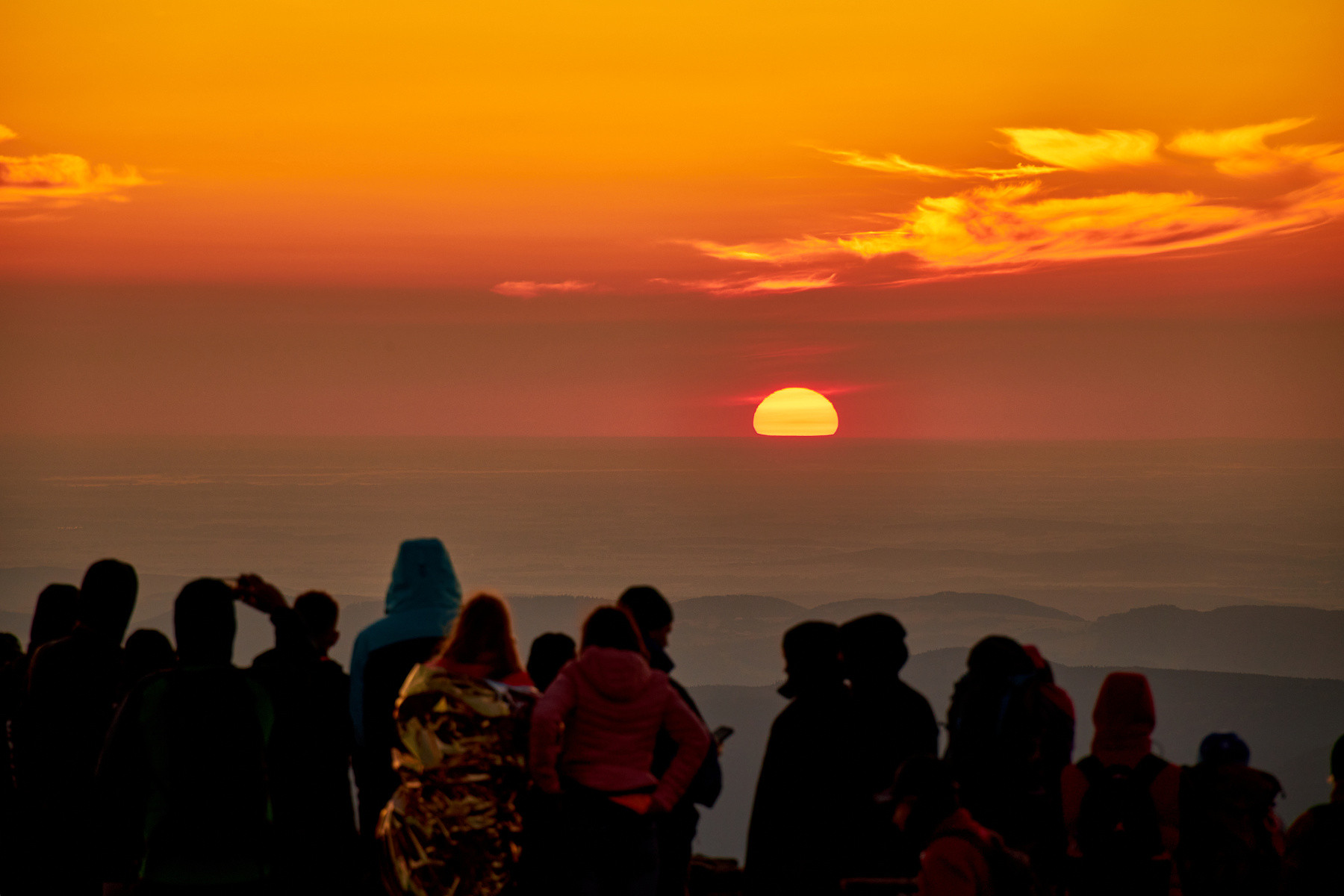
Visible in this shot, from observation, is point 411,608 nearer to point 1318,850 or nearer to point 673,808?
point 673,808

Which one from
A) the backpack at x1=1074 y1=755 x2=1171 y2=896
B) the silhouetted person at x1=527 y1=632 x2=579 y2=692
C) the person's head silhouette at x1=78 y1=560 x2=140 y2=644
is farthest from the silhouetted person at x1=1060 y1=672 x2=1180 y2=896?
the person's head silhouette at x1=78 y1=560 x2=140 y2=644

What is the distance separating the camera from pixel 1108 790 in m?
4.82

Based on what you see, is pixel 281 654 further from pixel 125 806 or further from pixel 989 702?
pixel 989 702

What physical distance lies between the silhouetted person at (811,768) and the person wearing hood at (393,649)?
1416 mm

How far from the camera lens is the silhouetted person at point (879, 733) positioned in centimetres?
479

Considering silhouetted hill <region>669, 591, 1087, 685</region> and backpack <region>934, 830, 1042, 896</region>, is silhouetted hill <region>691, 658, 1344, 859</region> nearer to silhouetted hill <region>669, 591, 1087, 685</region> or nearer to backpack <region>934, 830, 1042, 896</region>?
silhouetted hill <region>669, 591, 1087, 685</region>

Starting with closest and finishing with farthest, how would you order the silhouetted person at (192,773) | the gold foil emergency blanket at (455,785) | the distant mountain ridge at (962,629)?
the silhouetted person at (192,773) < the gold foil emergency blanket at (455,785) < the distant mountain ridge at (962,629)

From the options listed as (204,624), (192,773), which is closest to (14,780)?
(192,773)

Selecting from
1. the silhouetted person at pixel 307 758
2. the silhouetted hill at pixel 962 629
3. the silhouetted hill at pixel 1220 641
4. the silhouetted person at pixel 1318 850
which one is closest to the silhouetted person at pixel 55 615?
the silhouetted person at pixel 307 758

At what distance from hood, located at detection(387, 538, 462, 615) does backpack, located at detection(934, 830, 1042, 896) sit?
7.49 ft

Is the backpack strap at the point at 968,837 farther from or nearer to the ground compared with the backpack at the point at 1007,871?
farther from the ground

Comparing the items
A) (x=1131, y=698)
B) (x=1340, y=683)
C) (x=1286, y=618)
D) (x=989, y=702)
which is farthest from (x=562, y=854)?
(x=1286, y=618)

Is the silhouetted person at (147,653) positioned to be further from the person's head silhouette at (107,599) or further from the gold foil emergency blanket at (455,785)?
the gold foil emergency blanket at (455,785)

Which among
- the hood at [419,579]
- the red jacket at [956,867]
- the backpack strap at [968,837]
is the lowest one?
the red jacket at [956,867]
